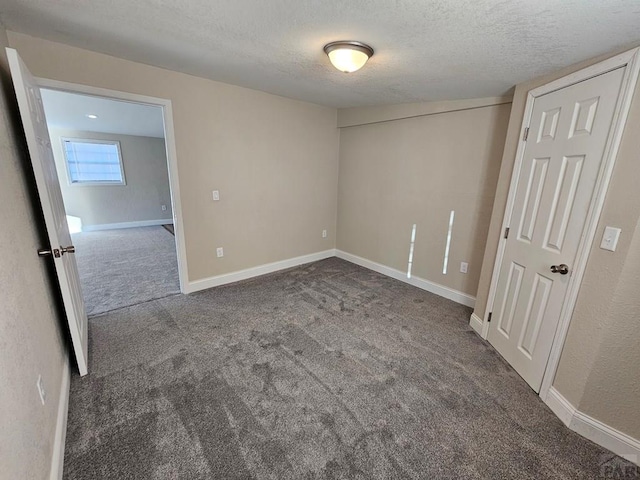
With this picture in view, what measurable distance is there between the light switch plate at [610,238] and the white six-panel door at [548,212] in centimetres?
12

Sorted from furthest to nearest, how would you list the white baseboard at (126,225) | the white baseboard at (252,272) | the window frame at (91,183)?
1. the white baseboard at (126,225)
2. the window frame at (91,183)
3. the white baseboard at (252,272)

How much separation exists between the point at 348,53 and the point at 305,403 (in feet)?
7.24

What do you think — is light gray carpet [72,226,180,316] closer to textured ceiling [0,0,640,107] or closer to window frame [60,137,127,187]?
window frame [60,137,127,187]

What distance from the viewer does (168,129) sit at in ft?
8.89

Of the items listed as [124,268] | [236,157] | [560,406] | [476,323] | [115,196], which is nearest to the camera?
[560,406]

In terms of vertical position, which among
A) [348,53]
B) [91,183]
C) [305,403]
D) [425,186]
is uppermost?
[348,53]

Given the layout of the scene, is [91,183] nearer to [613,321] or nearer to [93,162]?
[93,162]

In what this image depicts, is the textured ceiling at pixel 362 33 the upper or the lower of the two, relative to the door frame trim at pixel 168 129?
upper

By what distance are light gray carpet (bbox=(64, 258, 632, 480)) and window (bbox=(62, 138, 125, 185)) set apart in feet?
17.5

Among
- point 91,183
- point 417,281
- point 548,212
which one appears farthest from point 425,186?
point 91,183

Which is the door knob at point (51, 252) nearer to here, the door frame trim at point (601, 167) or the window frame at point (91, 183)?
the door frame trim at point (601, 167)

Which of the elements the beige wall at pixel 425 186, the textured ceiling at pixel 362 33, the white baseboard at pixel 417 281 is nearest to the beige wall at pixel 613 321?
the textured ceiling at pixel 362 33

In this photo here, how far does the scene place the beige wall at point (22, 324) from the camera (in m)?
0.93

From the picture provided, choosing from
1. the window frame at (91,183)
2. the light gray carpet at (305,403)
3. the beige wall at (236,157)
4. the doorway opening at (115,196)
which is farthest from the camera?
the window frame at (91,183)
